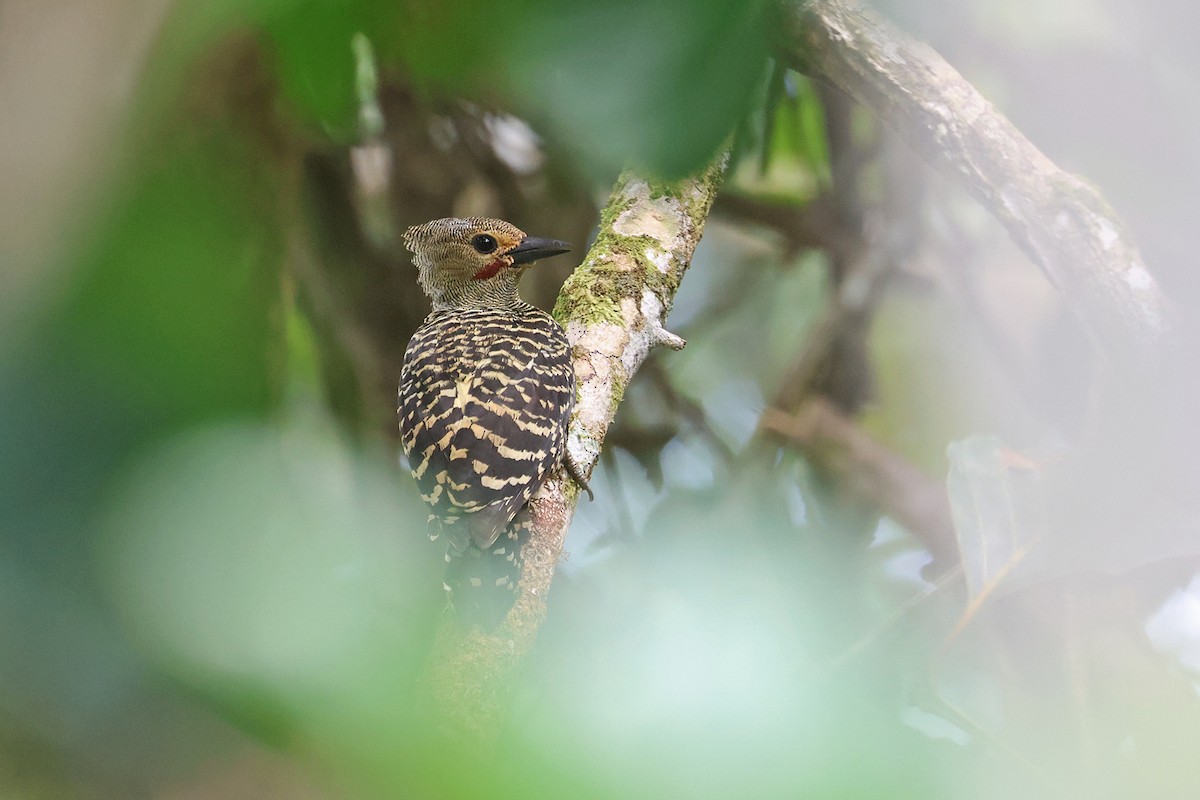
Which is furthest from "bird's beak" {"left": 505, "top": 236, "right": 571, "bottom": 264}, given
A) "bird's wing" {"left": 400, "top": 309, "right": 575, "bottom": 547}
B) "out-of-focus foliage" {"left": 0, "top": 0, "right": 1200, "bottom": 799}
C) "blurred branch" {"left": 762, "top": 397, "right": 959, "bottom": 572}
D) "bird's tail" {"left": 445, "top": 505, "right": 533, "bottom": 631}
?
"out-of-focus foliage" {"left": 0, "top": 0, "right": 1200, "bottom": 799}

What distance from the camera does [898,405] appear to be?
76.0 inches

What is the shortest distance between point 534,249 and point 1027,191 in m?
0.85

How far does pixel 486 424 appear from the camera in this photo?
1462 millimetres

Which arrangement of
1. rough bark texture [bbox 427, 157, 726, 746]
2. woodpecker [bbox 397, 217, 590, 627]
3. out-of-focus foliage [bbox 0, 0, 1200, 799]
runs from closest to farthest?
out-of-focus foliage [bbox 0, 0, 1200, 799]
woodpecker [bbox 397, 217, 590, 627]
rough bark texture [bbox 427, 157, 726, 746]

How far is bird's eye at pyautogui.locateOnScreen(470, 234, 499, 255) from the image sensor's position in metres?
1.94

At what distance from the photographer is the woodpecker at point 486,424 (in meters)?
1.36

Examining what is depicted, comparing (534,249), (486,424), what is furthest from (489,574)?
(534,249)

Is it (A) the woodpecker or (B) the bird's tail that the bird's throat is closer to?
(A) the woodpecker

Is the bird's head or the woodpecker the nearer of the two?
the woodpecker

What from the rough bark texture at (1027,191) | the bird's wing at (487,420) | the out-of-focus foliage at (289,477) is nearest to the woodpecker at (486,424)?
the bird's wing at (487,420)

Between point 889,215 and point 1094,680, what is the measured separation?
3.41 ft

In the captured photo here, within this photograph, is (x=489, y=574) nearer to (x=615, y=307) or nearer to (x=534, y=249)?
(x=615, y=307)

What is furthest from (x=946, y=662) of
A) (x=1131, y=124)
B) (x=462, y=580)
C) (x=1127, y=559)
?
(x=1131, y=124)

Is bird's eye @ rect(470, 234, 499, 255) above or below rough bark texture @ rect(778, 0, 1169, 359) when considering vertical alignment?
below
